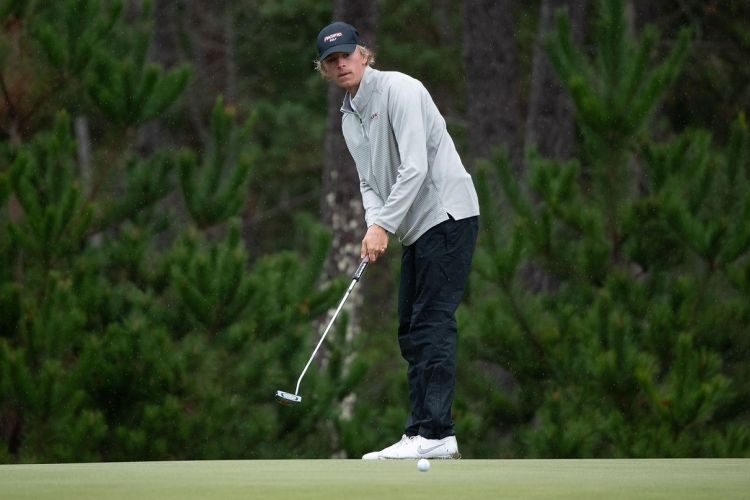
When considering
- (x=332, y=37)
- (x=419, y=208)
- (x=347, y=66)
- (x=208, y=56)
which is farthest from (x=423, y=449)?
(x=208, y=56)

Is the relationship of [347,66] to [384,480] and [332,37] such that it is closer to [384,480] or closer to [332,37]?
[332,37]

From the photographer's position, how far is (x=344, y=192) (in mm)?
12211

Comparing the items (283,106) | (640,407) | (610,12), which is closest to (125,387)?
(640,407)

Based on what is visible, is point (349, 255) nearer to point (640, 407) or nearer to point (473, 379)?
point (473, 379)

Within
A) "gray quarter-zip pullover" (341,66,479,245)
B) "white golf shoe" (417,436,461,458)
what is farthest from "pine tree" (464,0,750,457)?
"gray quarter-zip pullover" (341,66,479,245)

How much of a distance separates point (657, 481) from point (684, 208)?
408cm

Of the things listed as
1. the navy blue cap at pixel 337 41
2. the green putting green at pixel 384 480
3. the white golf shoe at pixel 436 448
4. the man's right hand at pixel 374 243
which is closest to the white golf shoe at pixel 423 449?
the white golf shoe at pixel 436 448

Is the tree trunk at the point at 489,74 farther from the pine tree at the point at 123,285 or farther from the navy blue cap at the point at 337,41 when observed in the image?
the navy blue cap at the point at 337,41

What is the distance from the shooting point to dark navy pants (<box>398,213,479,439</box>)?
5738 millimetres

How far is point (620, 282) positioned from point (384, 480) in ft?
13.6

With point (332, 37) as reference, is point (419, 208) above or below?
below

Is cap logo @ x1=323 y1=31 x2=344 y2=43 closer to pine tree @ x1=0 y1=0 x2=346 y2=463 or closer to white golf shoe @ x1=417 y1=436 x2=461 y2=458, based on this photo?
white golf shoe @ x1=417 y1=436 x2=461 y2=458

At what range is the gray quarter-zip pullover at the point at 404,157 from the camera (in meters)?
5.62

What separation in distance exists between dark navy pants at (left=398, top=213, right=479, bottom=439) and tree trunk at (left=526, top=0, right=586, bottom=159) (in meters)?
7.13
